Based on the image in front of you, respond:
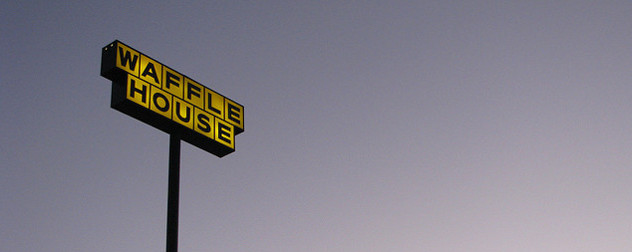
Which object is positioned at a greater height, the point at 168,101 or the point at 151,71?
the point at 151,71

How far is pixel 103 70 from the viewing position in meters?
16.1

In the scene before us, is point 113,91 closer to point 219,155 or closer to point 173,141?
point 173,141

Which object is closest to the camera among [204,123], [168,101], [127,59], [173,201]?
[173,201]

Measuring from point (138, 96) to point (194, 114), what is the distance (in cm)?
174

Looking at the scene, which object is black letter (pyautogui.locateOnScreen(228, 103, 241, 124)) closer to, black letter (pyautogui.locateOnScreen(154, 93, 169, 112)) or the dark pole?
black letter (pyautogui.locateOnScreen(154, 93, 169, 112))

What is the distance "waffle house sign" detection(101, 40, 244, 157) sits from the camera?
16.0 meters

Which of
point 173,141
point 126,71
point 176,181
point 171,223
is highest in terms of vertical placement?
point 126,71

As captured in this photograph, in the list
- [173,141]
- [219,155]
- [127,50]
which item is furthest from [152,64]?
[219,155]

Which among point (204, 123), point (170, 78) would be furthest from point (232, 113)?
point (170, 78)

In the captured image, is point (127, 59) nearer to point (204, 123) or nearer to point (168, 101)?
point (168, 101)

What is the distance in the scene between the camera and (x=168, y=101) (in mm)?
16797

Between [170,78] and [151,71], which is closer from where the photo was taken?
[151,71]

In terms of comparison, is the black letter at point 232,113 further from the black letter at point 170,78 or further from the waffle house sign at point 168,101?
the black letter at point 170,78

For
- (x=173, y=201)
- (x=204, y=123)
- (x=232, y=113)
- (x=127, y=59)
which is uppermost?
(x=232, y=113)
